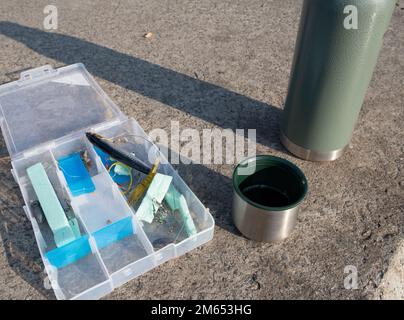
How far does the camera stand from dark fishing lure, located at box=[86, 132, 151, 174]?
230cm

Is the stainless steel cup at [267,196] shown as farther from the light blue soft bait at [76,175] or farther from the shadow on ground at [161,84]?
the light blue soft bait at [76,175]

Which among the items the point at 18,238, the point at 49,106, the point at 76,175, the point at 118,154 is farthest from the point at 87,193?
the point at 49,106

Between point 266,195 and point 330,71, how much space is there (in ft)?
2.28

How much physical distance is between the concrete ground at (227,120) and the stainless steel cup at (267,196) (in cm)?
11

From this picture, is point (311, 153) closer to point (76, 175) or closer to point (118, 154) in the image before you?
point (118, 154)

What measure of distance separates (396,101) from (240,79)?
42.8 inches

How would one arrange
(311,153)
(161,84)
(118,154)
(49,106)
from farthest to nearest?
(161,84) < (49,106) < (311,153) < (118,154)

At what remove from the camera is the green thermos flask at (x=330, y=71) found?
1948 mm

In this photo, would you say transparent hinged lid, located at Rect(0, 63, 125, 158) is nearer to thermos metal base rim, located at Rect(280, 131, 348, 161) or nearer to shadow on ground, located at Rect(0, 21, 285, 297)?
shadow on ground, located at Rect(0, 21, 285, 297)

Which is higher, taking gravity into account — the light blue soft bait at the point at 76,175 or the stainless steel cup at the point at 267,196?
the stainless steel cup at the point at 267,196

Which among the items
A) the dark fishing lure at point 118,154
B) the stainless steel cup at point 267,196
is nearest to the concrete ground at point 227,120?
the stainless steel cup at point 267,196

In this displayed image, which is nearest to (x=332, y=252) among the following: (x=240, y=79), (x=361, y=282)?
(x=361, y=282)

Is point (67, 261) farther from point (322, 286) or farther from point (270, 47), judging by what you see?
point (270, 47)

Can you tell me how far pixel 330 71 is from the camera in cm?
212
